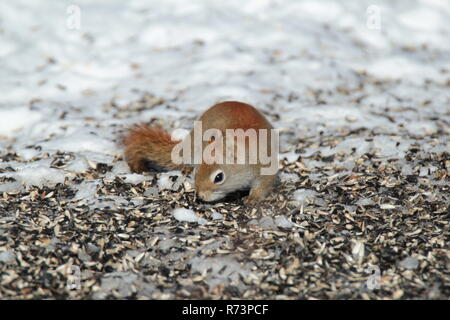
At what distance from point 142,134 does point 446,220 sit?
2.31 m

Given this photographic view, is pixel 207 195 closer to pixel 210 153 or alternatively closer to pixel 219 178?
pixel 219 178

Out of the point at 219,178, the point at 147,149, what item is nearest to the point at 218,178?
the point at 219,178

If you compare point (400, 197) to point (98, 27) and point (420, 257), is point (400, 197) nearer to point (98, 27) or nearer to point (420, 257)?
point (420, 257)

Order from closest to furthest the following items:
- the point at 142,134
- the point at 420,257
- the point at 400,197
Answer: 1. the point at 420,257
2. the point at 400,197
3. the point at 142,134

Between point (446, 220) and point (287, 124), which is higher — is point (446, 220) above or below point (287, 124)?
below

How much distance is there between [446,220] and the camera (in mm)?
3627

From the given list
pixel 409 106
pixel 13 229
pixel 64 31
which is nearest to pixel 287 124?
pixel 409 106

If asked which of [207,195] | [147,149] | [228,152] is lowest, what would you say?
[207,195]

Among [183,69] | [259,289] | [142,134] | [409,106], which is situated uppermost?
[183,69]

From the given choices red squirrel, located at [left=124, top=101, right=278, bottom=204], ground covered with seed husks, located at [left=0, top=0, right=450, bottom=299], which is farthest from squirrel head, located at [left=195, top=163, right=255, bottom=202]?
ground covered with seed husks, located at [left=0, top=0, right=450, bottom=299]

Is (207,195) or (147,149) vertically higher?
(147,149)

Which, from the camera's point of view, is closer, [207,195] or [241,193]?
[207,195]

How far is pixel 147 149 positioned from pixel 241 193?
2.67ft

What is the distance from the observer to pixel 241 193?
4.07 metres
